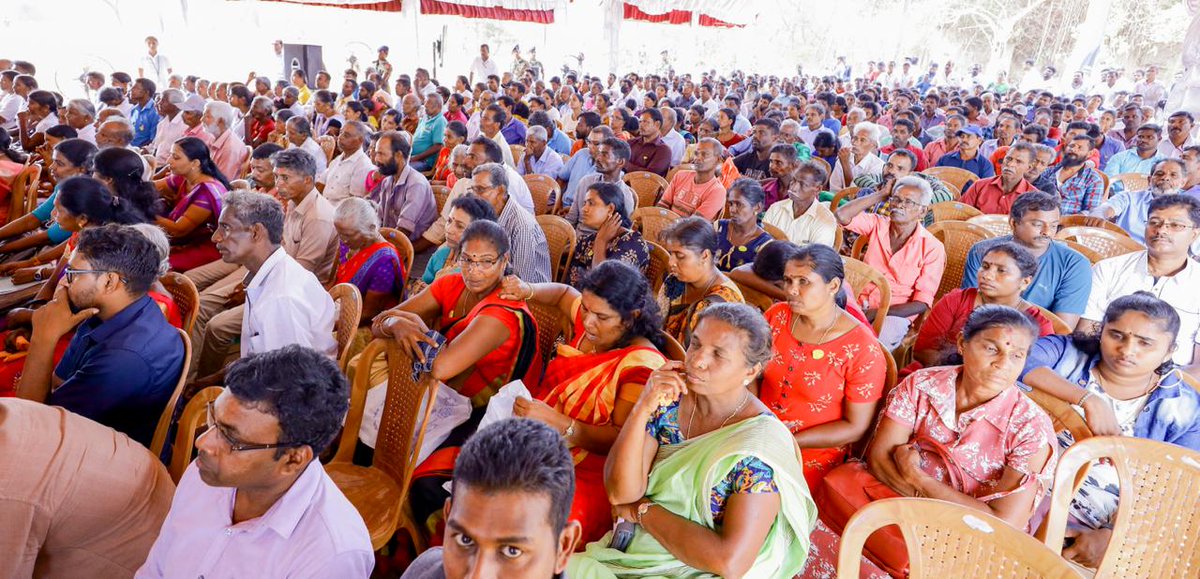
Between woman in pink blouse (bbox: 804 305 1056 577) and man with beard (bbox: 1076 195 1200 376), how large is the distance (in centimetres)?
139

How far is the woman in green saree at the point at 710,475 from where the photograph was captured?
1.70 m

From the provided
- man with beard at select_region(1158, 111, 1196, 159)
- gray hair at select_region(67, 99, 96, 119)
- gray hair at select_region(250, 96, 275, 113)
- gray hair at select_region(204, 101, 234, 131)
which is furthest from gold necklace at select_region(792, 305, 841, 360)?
gray hair at select_region(250, 96, 275, 113)

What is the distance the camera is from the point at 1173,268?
11.1 feet

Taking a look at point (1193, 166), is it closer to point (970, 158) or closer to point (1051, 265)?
point (970, 158)

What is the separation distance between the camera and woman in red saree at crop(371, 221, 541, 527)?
7.98 ft

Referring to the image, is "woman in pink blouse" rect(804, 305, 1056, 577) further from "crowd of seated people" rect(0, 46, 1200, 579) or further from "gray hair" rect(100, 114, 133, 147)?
"gray hair" rect(100, 114, 133, 147)

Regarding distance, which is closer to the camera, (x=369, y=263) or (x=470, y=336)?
(x=470, y=336)

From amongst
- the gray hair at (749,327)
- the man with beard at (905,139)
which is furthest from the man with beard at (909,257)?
the man with beard at (905,139)

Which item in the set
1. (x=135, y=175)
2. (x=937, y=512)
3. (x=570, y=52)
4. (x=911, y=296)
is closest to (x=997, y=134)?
(x=911, y=296)

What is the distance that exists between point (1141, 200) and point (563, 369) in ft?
16.7

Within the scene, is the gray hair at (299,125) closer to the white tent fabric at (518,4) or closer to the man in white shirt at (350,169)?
the man in white shirt at (350,169)

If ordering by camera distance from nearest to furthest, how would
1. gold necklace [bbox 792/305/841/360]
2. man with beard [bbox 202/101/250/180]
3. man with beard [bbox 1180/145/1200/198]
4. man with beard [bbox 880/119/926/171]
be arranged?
gold necklace [bbox 792/305/841/360], man with beard [bbox 1180/145/1200/198], man with beard [bbox 202/101/250/180], man with beard [bbox 880/119/926/171]

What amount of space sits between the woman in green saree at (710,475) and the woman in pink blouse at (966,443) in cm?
57

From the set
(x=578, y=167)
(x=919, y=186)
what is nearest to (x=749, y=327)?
(x=919, y=186)
